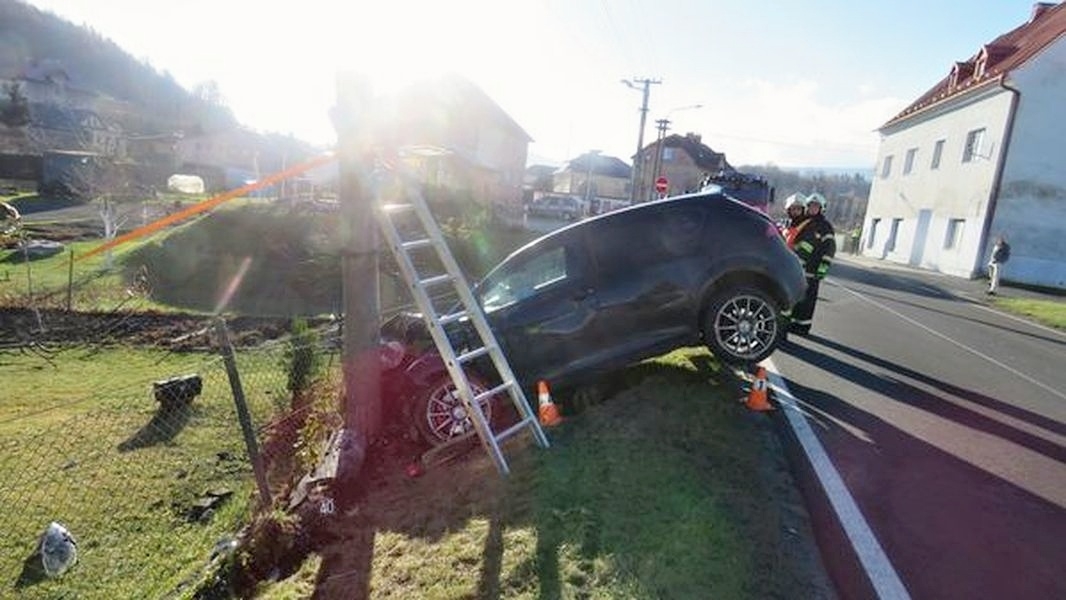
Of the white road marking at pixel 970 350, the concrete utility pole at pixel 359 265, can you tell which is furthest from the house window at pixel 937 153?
the concrete utility pole at pixel 359 265

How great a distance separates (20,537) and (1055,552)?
7.78 m

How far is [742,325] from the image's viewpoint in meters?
6.07

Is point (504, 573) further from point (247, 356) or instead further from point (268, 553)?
point (247, 356)

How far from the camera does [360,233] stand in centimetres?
518

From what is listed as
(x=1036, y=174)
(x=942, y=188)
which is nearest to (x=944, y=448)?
(x=1036, y=174)

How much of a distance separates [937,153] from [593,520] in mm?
32352

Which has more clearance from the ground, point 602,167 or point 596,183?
point 602,167

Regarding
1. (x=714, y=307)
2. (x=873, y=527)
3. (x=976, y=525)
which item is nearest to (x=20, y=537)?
(x=714, y=307)

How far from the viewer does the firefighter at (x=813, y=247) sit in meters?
8.20

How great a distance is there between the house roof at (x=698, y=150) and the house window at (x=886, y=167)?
1436 inches

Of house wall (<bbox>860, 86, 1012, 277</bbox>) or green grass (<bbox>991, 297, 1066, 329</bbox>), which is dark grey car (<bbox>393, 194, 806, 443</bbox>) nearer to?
green grass (<bbox>991, 297, 1066, 329</bbox>)

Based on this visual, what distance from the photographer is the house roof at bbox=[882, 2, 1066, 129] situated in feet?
80.5

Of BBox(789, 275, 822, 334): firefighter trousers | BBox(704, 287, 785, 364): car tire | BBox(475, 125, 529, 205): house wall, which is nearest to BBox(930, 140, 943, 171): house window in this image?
BBox(475, 125, 529, 205): house wall

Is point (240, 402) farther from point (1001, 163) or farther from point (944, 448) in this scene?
point (1001, 163)
